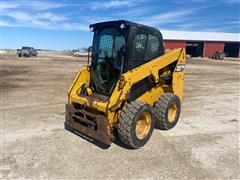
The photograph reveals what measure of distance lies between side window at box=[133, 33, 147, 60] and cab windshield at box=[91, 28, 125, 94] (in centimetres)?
26

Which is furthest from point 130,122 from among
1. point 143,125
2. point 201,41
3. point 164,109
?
point 201,41

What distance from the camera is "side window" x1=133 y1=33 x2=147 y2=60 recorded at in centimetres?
470

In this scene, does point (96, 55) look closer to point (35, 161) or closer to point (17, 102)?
point (35, 161)

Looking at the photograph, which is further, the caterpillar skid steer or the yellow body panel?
the caterpillar skid steer

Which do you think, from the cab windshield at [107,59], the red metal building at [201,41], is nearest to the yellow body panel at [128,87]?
the cab windshield at [107,59]

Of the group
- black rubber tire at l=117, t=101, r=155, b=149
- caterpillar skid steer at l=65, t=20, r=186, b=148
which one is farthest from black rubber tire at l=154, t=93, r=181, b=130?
black rubber tire at l=117, t=101, r=155, b=149

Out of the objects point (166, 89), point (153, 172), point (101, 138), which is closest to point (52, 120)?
point (101, 138)

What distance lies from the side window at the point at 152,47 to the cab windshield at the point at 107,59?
66cm

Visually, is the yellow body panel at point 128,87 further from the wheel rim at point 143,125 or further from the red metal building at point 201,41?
the red metal building at point 201,41

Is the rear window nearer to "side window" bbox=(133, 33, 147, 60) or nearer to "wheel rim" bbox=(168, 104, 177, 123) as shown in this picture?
"side window" bbox=(133, 33, 147, 60)

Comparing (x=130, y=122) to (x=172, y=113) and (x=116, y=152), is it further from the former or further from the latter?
(x=172, y=113)

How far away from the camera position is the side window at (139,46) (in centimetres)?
470

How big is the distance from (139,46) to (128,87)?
1.03 metres

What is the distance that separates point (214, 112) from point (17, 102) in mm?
6476
